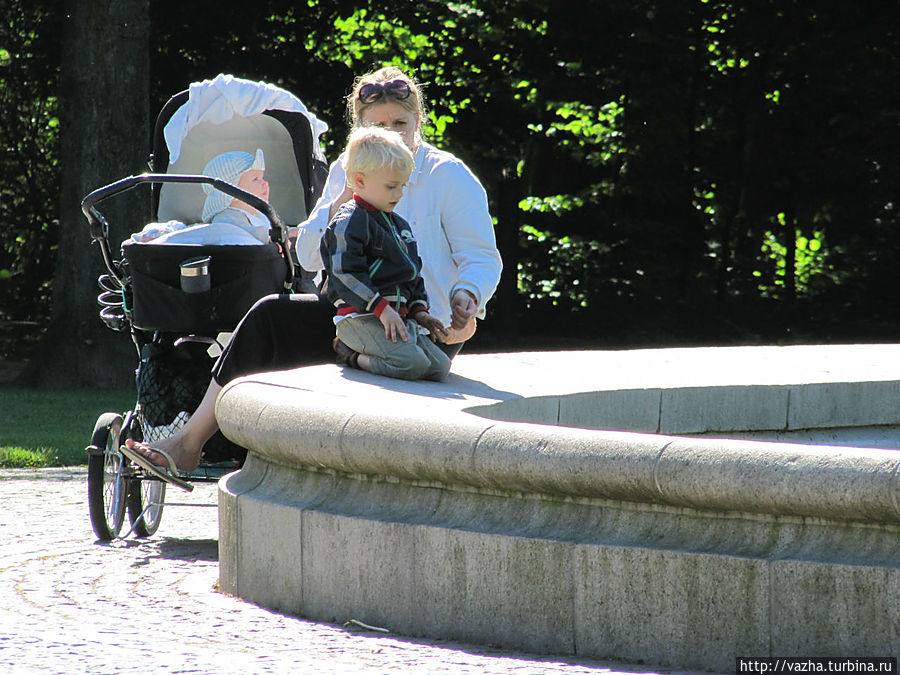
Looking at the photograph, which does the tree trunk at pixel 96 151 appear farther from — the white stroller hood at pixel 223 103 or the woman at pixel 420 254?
the woman at pixel 420 254

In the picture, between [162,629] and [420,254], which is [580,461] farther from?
[420,254]

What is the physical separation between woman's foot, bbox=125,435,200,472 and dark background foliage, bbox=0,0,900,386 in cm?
1081

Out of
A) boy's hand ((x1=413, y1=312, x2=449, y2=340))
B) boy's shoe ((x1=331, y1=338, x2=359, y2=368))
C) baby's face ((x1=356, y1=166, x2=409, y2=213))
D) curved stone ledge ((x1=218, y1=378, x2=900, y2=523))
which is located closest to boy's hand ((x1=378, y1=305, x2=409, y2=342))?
boy's hand ((x1=413, y1=312, x2=449, y2=340))

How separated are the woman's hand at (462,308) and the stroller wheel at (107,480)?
1.61 meters

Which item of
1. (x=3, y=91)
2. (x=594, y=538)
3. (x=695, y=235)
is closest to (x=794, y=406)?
(x=594, y=538)

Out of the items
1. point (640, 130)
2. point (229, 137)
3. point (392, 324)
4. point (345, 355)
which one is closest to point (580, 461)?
point (392, 324)

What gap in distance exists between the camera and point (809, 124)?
1727 cm

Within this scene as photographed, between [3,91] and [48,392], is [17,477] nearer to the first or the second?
[48,392]

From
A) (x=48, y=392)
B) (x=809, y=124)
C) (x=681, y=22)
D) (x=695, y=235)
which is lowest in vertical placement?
(x=48, y=392)

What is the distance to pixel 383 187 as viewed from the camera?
514 centimetres

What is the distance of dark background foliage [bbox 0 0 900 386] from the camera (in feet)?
55.6

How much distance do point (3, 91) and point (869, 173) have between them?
11558mm

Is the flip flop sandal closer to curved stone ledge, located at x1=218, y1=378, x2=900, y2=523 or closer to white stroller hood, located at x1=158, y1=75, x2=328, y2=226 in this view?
curved stone ledge, located at x1=218, y1=378, x2=900, y2=523

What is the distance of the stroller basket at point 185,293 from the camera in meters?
6.04
